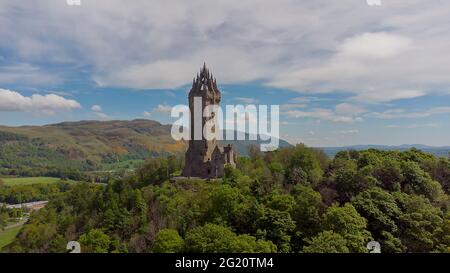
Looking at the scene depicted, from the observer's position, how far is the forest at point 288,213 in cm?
2258

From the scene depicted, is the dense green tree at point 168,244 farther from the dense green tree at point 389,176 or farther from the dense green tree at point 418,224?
the dense green tree at point 389,176

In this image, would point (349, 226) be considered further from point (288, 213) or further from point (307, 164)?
point (307, 164)

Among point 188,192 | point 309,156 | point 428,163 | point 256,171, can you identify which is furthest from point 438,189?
point 188,192

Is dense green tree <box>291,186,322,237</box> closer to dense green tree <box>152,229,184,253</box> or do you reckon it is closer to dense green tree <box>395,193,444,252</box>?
dense green tree <box>395,193,444,252</box>

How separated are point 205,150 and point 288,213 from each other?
90.6 ft

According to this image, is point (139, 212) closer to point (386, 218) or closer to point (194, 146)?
point (194, 146)

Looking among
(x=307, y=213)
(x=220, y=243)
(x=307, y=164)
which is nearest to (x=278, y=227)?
(x=307, y=213)

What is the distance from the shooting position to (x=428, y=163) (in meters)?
37.2

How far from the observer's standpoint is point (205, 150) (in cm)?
5206

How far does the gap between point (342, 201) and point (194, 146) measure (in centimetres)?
2747

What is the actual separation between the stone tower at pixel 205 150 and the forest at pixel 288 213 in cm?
354

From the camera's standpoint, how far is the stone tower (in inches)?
1966

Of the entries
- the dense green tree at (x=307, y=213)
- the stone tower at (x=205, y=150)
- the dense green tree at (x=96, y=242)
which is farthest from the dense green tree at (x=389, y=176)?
the dense green tree at (x=96, y=242)

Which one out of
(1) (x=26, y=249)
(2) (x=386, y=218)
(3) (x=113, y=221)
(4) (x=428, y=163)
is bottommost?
(1) (x=26, y=249)
